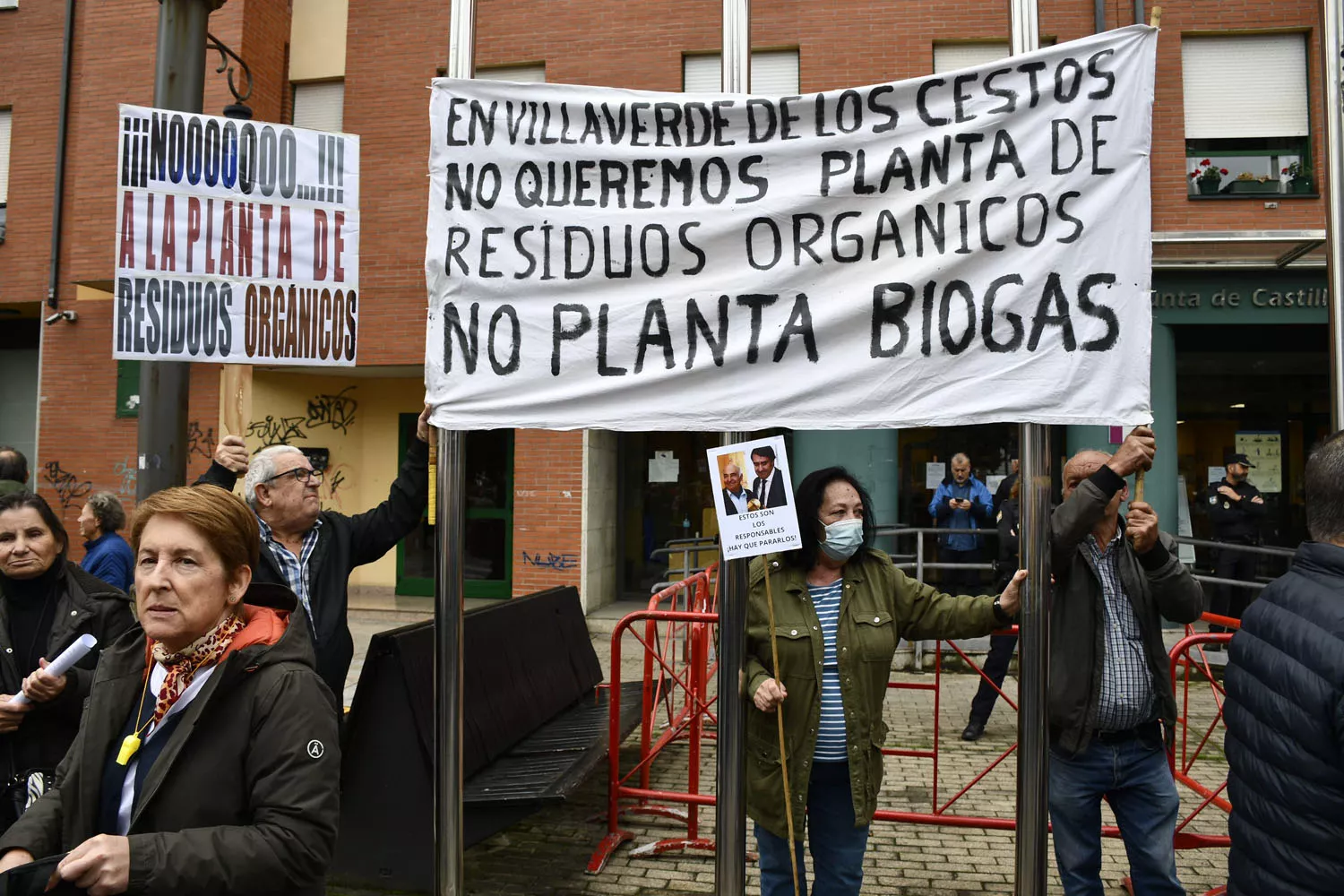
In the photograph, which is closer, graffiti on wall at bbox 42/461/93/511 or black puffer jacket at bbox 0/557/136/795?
black puffer jacket at bbox 0/557/136/795

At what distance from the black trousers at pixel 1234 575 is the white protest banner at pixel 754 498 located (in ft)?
28.4

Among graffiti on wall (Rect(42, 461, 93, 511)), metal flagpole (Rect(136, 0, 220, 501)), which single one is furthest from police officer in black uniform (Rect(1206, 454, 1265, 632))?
graffiti on wall (Rect(42, 461, 93, 511))

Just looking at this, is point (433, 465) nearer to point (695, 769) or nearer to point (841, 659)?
point (841, 659)

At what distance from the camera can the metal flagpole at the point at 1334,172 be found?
294 cm

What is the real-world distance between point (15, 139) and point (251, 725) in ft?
52.0

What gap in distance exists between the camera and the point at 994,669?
6898 mm

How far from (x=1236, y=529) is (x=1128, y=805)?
318 inches

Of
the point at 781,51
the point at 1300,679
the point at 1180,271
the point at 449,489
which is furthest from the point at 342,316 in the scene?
the point at 1180,271

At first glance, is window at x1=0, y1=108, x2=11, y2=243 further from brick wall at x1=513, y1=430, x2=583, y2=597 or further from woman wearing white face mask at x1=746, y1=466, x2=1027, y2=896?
woman wearing white face mask at x1=746, y1=466, x2=1027, y2=896

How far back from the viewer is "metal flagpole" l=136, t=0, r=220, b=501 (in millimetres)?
4418

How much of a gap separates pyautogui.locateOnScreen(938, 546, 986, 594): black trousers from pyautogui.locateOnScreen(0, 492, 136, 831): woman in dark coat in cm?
834

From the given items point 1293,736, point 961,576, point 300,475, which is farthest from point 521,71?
point 1293,736

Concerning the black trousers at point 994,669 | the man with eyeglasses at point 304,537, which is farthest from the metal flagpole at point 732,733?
the black trousers at point 994,669

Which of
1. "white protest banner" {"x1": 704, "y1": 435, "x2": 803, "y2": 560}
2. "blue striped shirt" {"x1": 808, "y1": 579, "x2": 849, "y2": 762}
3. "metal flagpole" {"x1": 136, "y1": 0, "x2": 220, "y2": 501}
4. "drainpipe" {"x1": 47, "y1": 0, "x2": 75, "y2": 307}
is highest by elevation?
"drainpipe" {"x1": 47, "y1": 0, "x2": 75, "y2": 307}
